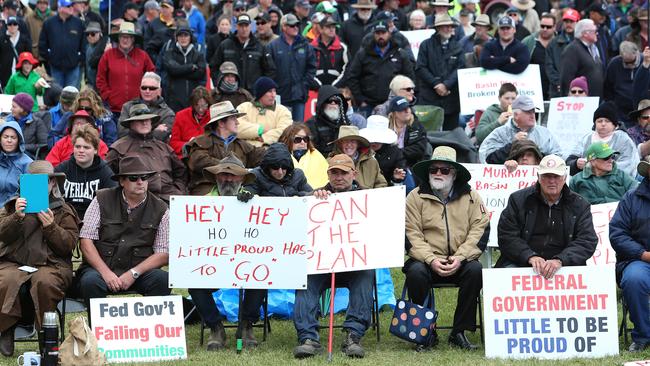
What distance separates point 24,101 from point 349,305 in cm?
742

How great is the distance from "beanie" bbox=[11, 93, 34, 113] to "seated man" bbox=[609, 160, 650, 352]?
8.67m

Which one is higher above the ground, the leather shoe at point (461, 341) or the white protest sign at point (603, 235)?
the white protest sign at point (603, 235)

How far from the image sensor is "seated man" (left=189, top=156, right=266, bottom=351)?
13750mm

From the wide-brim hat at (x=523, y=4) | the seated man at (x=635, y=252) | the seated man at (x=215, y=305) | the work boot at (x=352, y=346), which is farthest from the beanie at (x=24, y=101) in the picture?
the wide-brim hat at (x=523, y=4)

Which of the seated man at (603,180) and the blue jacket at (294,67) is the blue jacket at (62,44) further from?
the seated man at (603,180)

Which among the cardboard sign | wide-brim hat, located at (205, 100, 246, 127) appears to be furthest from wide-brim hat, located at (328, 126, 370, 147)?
the cardboard sign

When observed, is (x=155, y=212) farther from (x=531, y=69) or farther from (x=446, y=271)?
(x=531, y=69)

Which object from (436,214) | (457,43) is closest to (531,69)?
(457,43)

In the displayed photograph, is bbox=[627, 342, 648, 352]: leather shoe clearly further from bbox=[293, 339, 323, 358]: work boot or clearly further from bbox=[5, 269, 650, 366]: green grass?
bbox=[293, 339, 323, 358]: work boot

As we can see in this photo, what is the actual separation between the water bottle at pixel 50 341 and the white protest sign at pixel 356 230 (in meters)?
2.56

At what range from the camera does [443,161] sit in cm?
1409

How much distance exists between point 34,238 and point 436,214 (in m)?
3.76

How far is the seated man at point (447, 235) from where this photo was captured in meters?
13.8

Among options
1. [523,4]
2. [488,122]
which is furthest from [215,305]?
[523,4]
